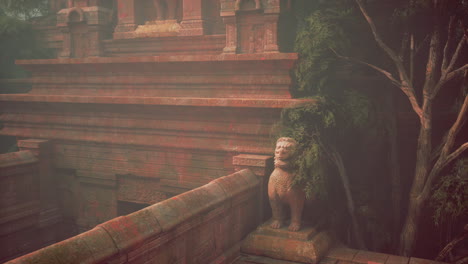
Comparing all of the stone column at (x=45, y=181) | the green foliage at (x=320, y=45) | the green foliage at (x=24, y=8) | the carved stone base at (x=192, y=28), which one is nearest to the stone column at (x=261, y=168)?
the green foliage at (x=320, y=45)

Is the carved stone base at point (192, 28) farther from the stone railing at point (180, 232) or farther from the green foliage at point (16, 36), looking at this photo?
the green foliage at point (16, 36)

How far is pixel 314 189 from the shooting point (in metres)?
5.75

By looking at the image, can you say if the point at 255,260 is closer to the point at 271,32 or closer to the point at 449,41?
the point at 271,32

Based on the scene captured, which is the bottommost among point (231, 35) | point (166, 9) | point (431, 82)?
point (431, 82)

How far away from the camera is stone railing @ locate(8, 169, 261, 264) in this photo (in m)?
3.66

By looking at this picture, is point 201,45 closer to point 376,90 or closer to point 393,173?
point 376,90

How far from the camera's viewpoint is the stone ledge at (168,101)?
21.3ft

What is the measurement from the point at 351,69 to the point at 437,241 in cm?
326

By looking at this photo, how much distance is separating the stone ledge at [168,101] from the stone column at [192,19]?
1.92m

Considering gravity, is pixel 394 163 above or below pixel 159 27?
below

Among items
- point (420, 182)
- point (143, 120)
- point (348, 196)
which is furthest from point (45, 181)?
point (420, 182)

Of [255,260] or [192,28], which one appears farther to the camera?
[192,28]

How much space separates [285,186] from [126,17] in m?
5.96

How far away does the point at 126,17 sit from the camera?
956 cm
